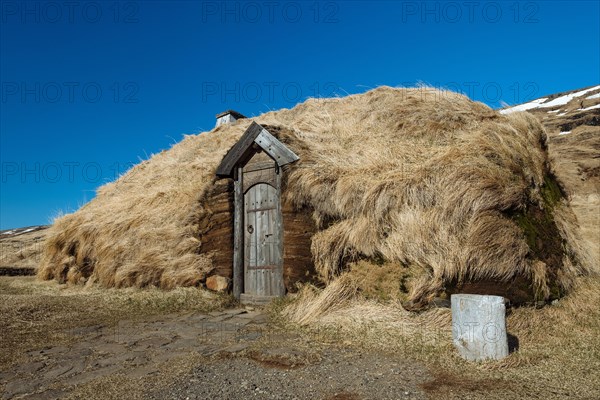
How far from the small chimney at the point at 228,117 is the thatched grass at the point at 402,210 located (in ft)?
18.4

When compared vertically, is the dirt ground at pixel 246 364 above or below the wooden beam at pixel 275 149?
below

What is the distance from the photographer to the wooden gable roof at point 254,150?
8.75 metres

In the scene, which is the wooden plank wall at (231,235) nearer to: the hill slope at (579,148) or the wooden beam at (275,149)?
the wooden beam at (275,149)

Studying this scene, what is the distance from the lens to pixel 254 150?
9500 millimetres

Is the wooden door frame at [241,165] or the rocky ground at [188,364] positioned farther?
the wooden door frame at [241,165]

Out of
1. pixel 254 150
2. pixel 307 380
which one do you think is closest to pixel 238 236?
pixel 254 150

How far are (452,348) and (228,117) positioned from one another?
15.4 meters

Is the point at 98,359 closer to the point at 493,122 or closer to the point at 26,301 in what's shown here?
the point at 26,301

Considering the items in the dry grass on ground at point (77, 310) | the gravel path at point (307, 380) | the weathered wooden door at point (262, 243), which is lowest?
the gravel path at point (307, 380)

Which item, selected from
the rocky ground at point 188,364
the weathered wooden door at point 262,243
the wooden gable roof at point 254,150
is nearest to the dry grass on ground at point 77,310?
the rocky ground at point 188,364

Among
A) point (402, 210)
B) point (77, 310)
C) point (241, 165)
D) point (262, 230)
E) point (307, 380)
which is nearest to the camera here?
point (307, 380)

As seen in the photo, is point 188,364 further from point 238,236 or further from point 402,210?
point 238,236

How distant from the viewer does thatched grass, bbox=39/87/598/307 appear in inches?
250

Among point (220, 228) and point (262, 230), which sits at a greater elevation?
point (220, 228)
